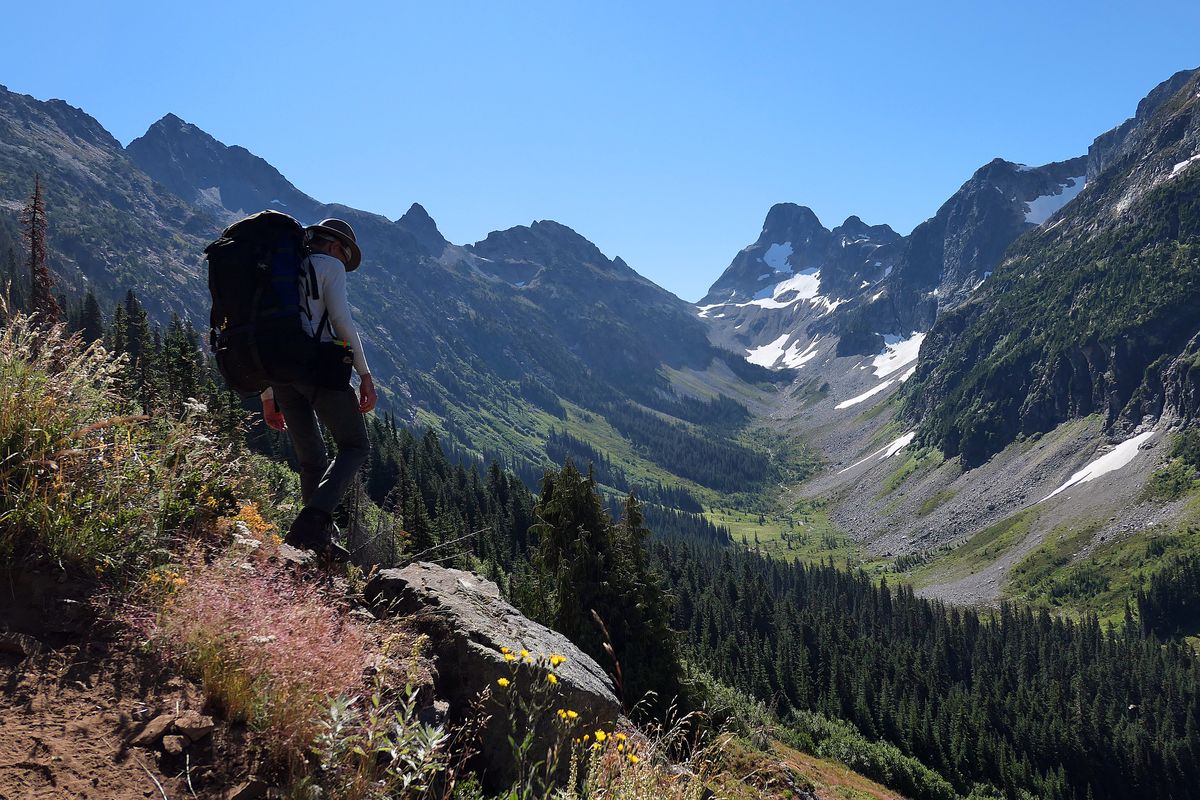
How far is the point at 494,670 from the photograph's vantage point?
544 cm

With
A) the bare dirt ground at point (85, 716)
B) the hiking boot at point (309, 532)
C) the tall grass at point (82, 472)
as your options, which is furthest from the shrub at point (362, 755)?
the hiking boot at point (309, 532)

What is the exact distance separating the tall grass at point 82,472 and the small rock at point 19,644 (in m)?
0.63

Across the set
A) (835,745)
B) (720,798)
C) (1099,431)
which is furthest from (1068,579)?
(720,798)

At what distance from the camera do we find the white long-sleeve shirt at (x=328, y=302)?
5887 millimetres

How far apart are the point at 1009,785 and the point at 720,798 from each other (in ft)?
296

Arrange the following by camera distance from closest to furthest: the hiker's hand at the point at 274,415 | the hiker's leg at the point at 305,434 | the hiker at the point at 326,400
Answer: the hiker at the point at 326,400
the hiker's leg at the point at 305,434
the hiker's hand at the point at 274,415

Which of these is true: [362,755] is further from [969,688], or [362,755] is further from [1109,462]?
[1109,462]

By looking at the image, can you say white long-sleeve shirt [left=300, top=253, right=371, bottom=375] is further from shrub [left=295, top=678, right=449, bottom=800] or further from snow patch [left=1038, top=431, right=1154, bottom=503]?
snow patch [left=1038, top=431, right=1154, bottom=503]

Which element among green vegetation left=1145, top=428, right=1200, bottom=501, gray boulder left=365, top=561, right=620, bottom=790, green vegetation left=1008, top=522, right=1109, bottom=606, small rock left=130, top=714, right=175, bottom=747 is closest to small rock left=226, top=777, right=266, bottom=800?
small rock left=130, top=714, right=175, bottom=747

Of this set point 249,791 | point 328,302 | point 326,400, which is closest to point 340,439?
point 326,400

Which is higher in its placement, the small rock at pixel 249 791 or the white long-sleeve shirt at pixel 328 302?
the white long-sleeve shirt at pixel 328 302

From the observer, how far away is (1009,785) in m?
71.9

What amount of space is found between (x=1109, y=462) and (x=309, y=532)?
221316mm

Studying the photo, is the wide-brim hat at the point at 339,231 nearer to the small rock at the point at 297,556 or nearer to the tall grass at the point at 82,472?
the tall grass at the point at 82,472
